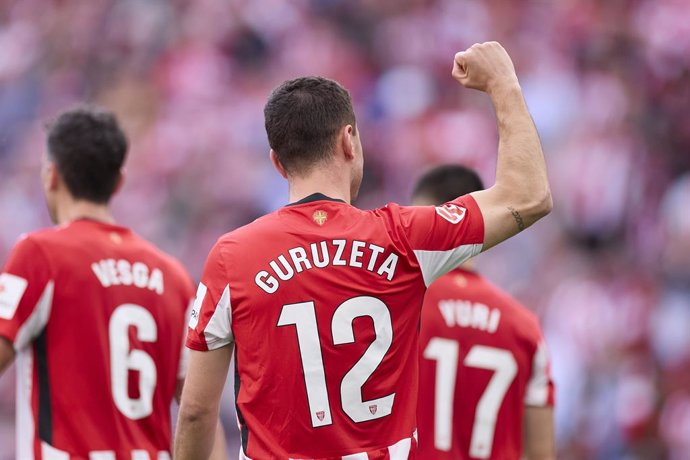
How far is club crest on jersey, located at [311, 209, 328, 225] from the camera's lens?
366cm

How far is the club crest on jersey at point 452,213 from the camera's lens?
3658mm

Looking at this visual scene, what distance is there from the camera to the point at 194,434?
369 cm

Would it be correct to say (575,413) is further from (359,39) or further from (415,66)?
(359,39)

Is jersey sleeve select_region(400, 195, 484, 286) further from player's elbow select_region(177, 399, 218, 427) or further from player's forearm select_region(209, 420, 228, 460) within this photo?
player's forearm select_region(209, 420, 228, 460)

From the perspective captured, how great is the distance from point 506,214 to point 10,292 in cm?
202

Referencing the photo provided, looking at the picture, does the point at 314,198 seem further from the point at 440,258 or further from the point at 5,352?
the point at 5,352

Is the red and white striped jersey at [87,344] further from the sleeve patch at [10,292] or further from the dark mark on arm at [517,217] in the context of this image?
the dark mark on arm at [517,217]

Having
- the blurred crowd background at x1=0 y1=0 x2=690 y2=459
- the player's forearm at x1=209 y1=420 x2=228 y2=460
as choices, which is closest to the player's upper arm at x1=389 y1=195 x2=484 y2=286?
the player's forearm at x1=209 y1=420 x2=228 y2=460

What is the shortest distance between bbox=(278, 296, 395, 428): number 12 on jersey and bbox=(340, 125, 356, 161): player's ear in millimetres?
470

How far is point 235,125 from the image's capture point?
13.4 metres

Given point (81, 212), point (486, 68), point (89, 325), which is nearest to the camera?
point (486, 68)

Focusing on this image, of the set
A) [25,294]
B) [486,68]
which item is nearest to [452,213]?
[486,68]

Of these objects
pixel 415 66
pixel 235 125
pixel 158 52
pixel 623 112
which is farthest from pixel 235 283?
Result: pixel 158 52

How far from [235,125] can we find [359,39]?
1718 millimetres
